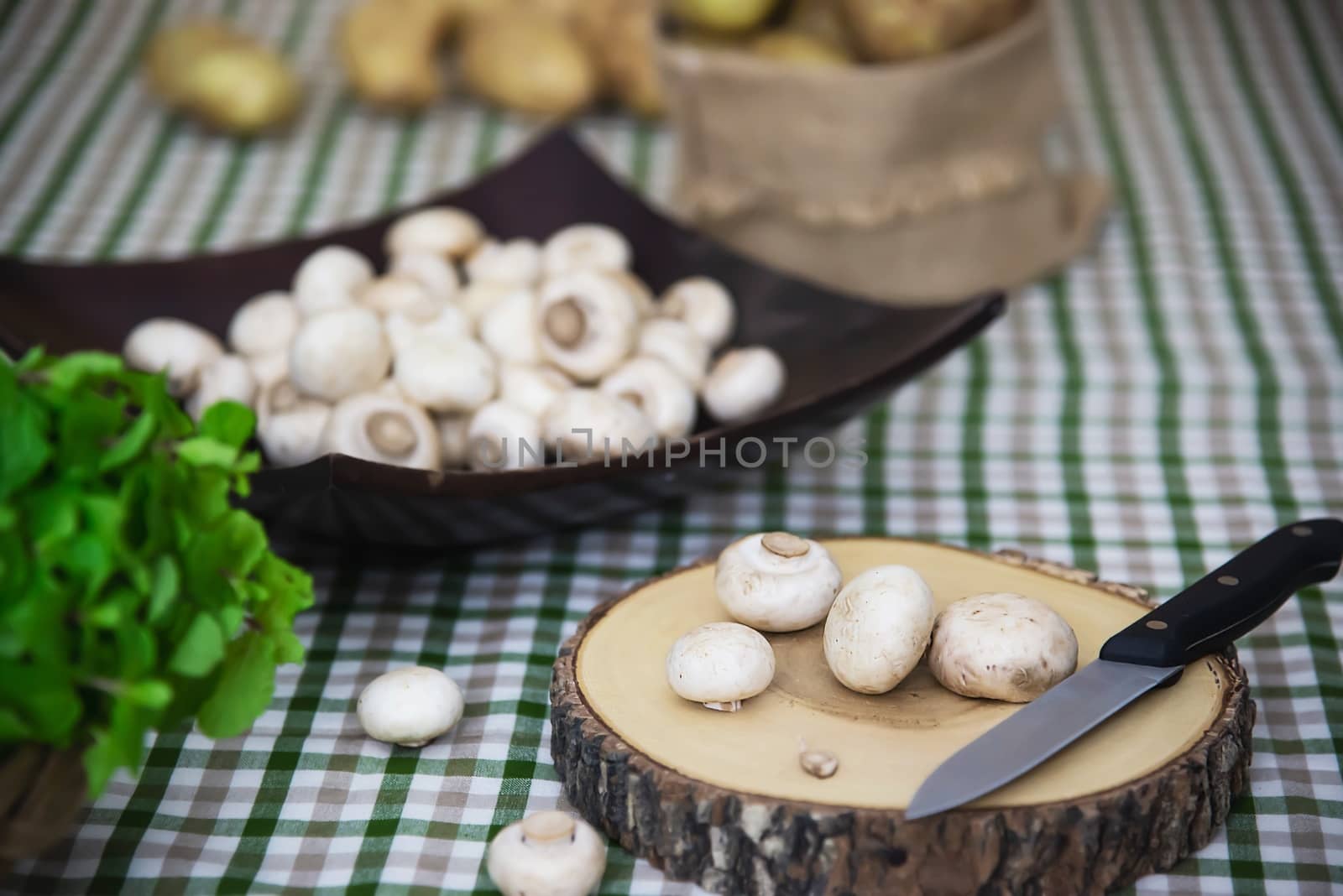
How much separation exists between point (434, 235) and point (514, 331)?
0.23m

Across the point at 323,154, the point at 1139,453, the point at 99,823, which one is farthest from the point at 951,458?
the point at 323,154

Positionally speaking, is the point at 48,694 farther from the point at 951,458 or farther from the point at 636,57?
the point at 636,57

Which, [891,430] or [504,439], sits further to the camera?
[891,430]

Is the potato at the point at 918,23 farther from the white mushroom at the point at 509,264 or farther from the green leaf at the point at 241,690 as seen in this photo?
the green leaf at the point at 241,690

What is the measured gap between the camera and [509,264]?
1356 mm

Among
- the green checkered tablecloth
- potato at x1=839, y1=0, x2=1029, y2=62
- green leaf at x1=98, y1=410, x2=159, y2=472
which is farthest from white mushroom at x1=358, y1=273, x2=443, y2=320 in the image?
potato at x1=839, y1=0, x2=1029, y2=62

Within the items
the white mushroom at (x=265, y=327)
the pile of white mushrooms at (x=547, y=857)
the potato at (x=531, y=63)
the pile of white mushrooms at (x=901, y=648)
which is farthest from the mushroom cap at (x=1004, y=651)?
the potato at (x=531, y=63)

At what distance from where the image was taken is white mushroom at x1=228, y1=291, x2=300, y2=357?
124 centimetres

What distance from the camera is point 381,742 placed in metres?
0.96

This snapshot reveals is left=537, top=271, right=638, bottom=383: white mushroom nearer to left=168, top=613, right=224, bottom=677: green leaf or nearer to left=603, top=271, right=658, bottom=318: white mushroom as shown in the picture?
left=603, top=271, right=658, bottom=318: white mushroom

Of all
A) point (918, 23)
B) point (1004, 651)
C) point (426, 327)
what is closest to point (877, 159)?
point (918, 23)

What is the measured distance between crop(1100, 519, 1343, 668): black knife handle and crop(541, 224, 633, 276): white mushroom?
0.66 metres

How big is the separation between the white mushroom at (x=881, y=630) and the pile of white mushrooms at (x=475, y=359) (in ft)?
0.94

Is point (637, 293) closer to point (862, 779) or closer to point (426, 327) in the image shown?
point (426, 327)
